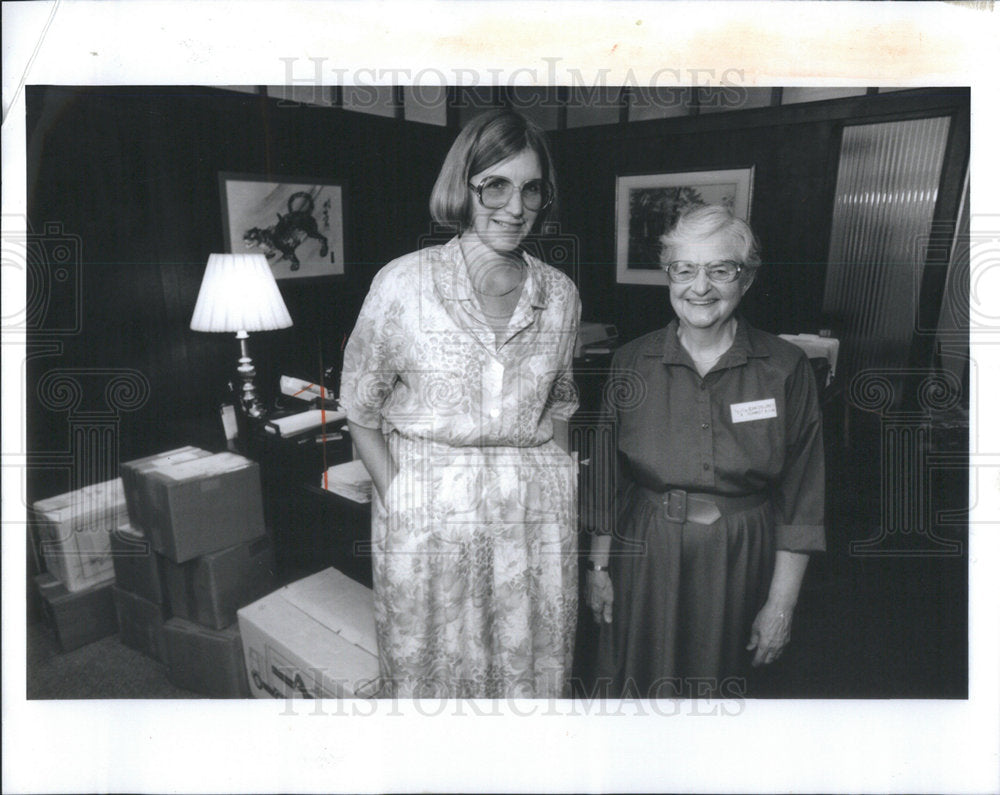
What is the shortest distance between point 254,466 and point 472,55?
3.37ft

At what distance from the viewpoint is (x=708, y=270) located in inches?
60.0

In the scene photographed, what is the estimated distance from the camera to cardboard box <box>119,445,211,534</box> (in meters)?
1.63

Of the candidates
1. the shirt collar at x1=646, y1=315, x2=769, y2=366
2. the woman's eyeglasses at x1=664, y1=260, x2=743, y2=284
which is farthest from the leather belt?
the woman's eyeglasses at x1=664, y1=260, x2=743, y2=284

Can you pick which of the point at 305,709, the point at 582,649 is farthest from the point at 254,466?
the point at 582,649

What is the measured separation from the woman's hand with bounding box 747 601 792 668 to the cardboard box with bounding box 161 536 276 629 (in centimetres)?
110

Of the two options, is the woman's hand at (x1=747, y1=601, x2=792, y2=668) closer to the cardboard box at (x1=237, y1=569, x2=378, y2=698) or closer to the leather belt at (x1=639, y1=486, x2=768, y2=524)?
the leather belt at (x1=639, y1=486, x2=768, y2=524)

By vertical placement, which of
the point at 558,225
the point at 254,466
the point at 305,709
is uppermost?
the point at 558,225

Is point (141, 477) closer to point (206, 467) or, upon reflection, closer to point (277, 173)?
point (206, 467)

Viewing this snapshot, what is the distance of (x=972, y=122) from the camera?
1570mm

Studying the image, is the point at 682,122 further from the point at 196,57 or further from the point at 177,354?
the point at 177,354

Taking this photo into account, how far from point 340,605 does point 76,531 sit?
0.60m

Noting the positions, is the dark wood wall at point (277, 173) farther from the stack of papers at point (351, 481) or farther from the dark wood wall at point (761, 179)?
the stack of papers at point (351, 481)

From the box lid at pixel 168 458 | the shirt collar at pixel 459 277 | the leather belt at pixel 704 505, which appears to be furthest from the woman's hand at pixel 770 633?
the box lid at pixel 168 458

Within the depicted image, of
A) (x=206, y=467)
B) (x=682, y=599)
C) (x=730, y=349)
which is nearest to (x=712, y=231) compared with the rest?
(x=730, y=349)
